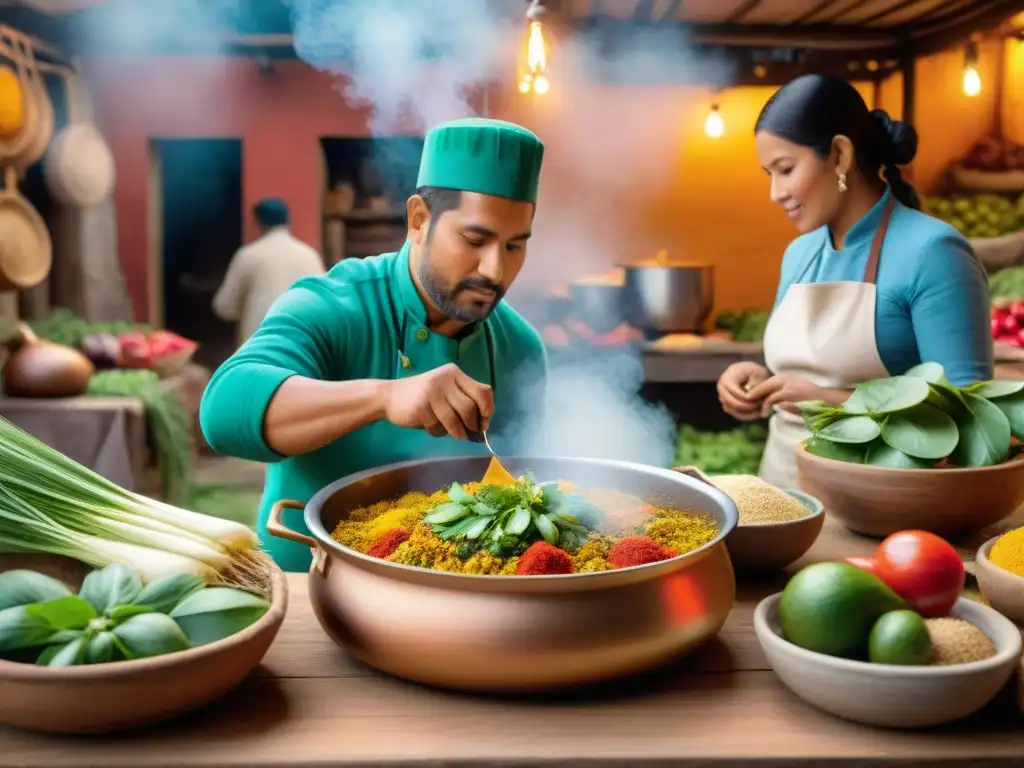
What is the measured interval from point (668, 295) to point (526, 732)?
4.03 m

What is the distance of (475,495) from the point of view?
123 cm

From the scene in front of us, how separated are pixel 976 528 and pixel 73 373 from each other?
13.3 feet

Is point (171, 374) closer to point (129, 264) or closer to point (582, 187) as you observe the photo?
point (129, 264)

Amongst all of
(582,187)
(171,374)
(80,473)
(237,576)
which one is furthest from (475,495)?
(582,187)

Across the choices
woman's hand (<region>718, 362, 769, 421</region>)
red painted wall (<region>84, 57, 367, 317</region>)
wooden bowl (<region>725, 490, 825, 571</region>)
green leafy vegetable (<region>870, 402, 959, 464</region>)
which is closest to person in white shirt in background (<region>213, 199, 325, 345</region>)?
red painted wall (<region>84, 57, 367, 317</region>)

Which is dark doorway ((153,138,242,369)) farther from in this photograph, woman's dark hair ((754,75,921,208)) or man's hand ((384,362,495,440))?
man's hand ((384,362,495,440))

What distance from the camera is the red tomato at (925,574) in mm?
1100

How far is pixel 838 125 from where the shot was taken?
2461 millimetres

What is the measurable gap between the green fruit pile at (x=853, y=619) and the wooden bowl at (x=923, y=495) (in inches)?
23.3

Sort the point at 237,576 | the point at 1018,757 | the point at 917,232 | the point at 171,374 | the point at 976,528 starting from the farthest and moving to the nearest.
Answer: the point at 171,374
the point at 917,232
the point at 976,528
the point at 237,576
the point at 1018,757

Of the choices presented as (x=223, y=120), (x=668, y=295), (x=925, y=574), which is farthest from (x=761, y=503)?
(x=223, y=120)

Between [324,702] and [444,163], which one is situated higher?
[444,163]

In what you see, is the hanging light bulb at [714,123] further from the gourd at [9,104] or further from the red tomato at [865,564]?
the red tomato at [865,564]

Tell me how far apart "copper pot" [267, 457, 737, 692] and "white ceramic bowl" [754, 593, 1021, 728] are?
0.12 metres
